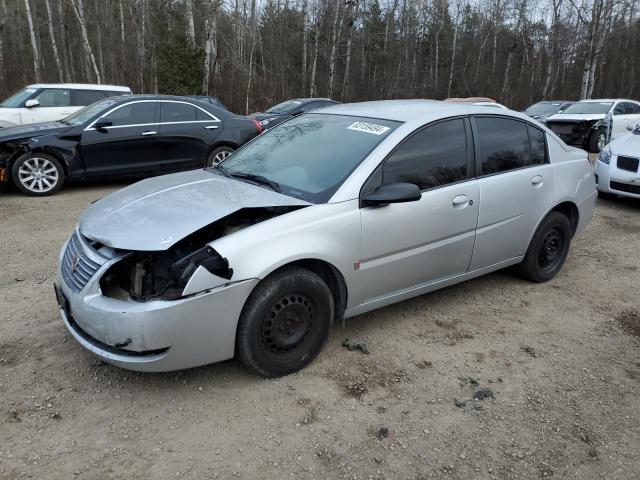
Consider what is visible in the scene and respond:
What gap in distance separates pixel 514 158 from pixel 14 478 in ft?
13.4

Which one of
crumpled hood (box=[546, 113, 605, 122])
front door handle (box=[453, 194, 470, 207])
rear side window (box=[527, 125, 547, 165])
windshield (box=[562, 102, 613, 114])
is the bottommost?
crumpled hood (box=[546, 113, 605, 122])

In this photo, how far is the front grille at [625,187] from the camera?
7956 millimetres

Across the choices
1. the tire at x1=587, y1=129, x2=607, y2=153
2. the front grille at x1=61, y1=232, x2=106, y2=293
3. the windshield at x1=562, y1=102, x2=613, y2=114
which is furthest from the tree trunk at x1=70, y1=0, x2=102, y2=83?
the front grille at x1=61, y1=232, x2=106, y2=293

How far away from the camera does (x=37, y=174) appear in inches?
307

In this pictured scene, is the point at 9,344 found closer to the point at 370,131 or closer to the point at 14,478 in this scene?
the point at 14,478

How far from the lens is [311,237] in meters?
3.21

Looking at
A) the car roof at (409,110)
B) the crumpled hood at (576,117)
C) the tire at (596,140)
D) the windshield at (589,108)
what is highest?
the car roof at (409,110)

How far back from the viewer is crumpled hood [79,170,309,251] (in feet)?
9.75

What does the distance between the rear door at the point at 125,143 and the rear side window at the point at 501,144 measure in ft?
19.4

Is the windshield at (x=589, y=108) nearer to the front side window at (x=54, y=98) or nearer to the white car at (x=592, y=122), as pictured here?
the white car at (x=592, y=122)

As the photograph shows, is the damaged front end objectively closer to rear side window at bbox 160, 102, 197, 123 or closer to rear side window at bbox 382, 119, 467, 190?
rear side window at bbox 382, 119, 467, 190

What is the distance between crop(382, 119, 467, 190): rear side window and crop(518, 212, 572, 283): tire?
1.22 meters

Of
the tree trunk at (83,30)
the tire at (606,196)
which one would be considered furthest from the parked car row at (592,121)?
the tree trunk at (83,30)

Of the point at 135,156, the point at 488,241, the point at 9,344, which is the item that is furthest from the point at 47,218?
the point at 488,241
